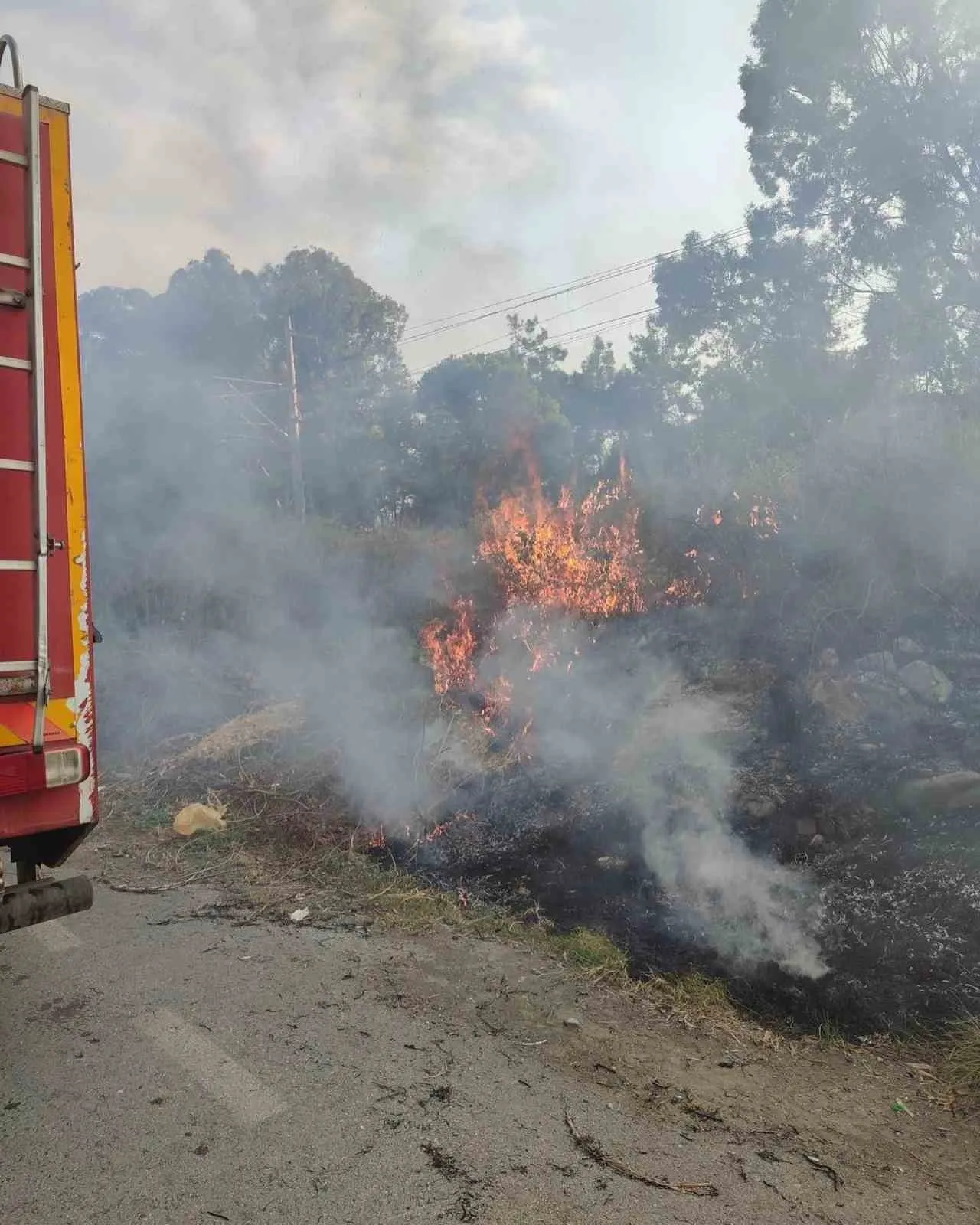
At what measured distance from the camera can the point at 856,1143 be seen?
2.81 meters

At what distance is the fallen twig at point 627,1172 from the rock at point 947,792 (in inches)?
142

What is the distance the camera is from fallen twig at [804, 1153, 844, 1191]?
2.60 metres

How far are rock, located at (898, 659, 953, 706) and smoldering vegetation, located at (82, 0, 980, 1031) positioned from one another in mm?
49

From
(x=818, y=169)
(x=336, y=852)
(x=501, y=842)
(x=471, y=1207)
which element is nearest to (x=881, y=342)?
(x=818, y=169)

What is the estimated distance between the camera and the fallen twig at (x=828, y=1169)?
8.54ft

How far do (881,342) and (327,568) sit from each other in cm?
968

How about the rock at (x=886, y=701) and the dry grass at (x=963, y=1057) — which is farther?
the rock at (x=886, y=701)

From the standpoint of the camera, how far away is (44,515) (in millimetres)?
2730

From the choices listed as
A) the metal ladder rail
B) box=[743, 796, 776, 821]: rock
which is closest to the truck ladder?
the metal ladder rail

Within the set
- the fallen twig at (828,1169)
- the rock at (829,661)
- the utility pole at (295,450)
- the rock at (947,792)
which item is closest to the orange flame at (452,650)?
the rock at (829,661)

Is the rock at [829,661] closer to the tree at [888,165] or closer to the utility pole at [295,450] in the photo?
the tree at [888,165]

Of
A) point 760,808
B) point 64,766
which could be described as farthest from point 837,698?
point 64,766

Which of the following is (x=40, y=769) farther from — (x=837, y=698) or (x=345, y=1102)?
(x=837, y=698)

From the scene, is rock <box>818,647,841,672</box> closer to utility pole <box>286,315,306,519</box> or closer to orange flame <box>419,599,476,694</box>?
orange flame <box>419,599,476,694</box>
